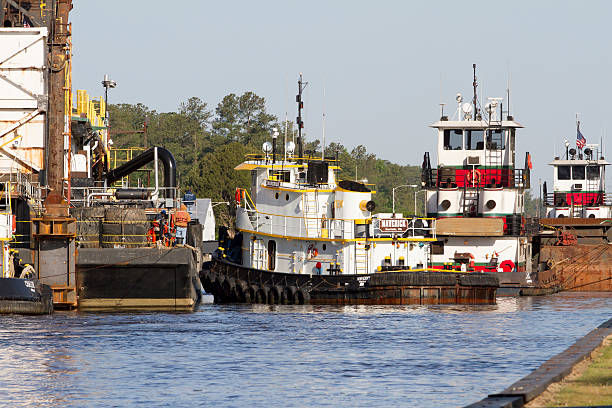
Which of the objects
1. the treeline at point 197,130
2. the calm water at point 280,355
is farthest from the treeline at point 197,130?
the calm water at point 280,355

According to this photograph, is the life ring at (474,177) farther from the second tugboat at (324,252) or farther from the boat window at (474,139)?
the second tugboat at (324,252)

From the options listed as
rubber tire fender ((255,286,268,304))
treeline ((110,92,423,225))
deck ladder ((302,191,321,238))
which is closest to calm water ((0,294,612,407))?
rubber tire fender ((255,286,268,304))

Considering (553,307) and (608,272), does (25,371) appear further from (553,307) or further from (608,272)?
(608,272)

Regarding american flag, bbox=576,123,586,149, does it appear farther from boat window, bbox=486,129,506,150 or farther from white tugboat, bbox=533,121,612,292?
boat window, bbox=486,129,506,150

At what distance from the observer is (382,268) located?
41500 mm

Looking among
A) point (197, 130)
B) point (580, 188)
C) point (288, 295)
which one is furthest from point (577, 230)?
point (197, 130)

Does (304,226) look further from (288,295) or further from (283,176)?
(283,176)

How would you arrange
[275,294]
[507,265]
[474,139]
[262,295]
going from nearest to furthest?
[275,294] < [262,295] < [507,265] < [474,139]

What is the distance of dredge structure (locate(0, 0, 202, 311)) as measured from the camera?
36.6 metres

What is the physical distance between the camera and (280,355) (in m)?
26.4

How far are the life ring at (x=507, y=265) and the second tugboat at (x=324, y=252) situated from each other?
14.7 feet

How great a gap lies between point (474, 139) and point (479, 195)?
3.16 metres

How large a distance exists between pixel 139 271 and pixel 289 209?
814 centimetres

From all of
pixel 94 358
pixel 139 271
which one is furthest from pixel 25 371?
pixel 139 271
